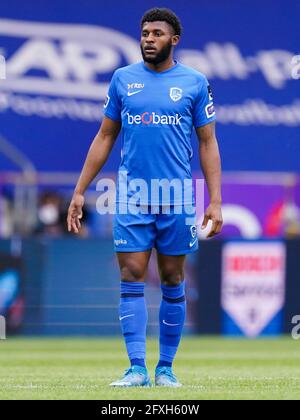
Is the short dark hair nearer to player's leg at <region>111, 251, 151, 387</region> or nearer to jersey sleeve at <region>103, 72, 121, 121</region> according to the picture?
jersey sleeve at <region>103, 72, 121, 121</region>

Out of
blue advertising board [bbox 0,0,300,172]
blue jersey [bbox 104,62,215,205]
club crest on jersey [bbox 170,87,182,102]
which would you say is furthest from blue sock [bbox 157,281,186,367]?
blue advertising board [bbox 0,0,300,172]

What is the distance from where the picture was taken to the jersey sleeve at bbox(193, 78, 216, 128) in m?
7.69

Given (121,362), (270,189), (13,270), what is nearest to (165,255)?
(121,362)

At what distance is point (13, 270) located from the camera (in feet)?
49.6

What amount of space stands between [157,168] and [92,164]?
1.56ft

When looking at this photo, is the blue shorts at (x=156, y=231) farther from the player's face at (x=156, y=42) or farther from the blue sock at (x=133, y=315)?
the player's face at (x=156, y=42)

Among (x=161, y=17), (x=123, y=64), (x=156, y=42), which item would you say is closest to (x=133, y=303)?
(x=156, y=42)

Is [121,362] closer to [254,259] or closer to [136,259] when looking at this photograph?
[136,259]

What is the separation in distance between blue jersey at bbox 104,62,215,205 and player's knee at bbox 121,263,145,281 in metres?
0.41

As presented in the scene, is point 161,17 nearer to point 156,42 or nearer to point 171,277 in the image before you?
point 156,42

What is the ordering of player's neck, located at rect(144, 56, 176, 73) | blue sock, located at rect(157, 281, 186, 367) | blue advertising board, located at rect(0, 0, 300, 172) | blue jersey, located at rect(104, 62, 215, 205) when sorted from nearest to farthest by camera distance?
1. blue jersey, located at rect(104, 62, 215, 205)
2. player's neck, located at rect(144, 56, 176, 73)
3. blue sock, located at rect(157, 281, 186, 367)
4. blue advertising board, located at rect(0, 0, 300, 172)

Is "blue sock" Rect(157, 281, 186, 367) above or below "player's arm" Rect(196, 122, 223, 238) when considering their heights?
below

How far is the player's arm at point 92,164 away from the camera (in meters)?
7.73

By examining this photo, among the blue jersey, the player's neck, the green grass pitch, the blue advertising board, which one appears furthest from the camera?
the blue advertising board
